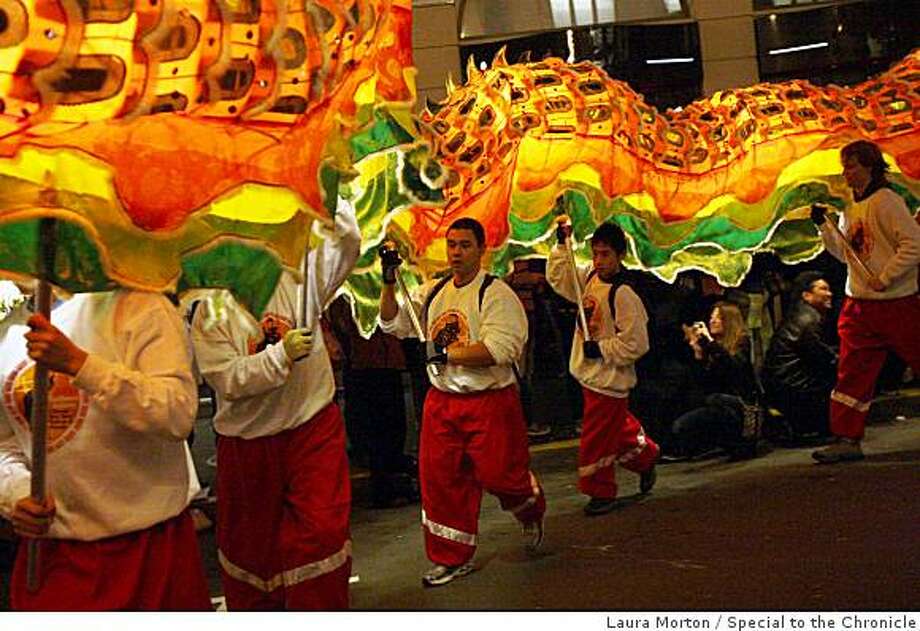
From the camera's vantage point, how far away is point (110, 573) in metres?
1.88

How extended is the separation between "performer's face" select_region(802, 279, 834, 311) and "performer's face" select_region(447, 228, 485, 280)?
1.74 metres

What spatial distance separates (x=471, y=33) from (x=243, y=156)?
1810mm

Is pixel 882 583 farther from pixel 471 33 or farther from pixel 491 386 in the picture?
pixel 471 33

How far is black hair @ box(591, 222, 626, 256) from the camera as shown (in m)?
3.79

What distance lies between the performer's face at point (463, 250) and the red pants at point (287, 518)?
0.59 meters

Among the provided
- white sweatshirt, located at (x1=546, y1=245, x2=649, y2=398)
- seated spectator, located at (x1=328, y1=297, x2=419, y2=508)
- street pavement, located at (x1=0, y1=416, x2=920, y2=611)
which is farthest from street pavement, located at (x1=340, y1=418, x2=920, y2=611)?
white sweatshirt, located at (x1=546, y1=245, x2=649, y2=398)

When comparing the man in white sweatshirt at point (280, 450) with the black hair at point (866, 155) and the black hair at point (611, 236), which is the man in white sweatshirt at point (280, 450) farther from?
the black hair at point (866, 155)

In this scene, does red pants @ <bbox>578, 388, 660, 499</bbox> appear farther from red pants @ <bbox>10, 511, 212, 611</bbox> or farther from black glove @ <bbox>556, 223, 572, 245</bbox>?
red pants @ <bbox>10, 511, 212, 611</bbox>

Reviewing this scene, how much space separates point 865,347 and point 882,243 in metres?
0.29

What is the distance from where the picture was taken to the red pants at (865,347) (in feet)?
12.4

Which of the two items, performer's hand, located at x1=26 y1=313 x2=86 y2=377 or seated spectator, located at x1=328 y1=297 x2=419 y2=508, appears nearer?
performer's hand, located at x1=26 y1=313 x2=86 y2=377

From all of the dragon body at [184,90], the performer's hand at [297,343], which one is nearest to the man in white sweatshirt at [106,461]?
the dragon body at [184,90]

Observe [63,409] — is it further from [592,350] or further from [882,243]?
[882,243]

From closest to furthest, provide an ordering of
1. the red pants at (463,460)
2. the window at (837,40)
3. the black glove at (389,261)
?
the black glove at (389,261) < the red pants at (463,460) < the window at (837,40)
